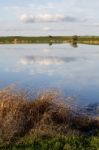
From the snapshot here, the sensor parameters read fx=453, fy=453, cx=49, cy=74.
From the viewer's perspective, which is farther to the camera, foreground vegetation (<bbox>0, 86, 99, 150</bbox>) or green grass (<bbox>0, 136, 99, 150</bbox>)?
foreground vegetation (<bbox>0, 86, 99, 150</bbox>)

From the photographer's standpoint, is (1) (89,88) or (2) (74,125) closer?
(2) (74,125)

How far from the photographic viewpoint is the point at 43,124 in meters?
13.2

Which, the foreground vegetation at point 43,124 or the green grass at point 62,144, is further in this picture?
the foreground vegetation at point 43,124

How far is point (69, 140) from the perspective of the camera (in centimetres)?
1175

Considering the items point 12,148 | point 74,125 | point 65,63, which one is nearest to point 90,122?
point 74,125

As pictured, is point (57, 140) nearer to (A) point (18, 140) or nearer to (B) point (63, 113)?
(A) point (18, 140)

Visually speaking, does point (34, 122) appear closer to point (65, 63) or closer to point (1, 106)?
point (1, 106)

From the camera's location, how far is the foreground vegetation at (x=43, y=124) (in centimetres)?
1152

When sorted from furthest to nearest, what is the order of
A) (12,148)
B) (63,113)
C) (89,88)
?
(89,88) < (63,113) < (12,148)

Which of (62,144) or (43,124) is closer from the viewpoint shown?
(62,144)

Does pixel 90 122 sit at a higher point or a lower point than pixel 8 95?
lower

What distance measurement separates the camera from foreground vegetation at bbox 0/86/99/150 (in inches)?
454

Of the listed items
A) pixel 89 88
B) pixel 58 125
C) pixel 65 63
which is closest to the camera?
pixel 58 125

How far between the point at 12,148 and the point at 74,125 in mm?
3768
